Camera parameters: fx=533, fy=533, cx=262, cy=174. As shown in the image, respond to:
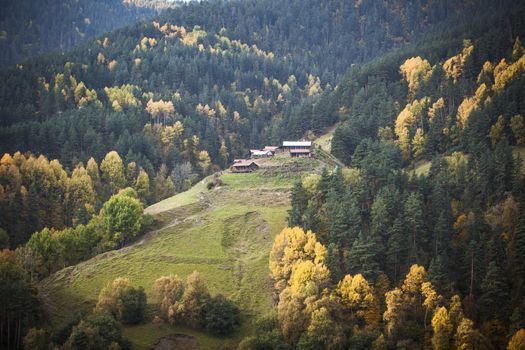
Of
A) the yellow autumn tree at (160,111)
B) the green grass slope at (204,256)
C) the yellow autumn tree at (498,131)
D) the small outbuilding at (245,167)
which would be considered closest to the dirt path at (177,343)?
the green grass slope at (204,256)

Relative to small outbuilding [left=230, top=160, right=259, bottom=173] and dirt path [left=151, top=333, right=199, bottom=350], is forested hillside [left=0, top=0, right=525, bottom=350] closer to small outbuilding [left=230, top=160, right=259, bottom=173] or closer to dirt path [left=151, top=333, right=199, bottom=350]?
dirt path [left=151, top=333, right=199, bottom=350]

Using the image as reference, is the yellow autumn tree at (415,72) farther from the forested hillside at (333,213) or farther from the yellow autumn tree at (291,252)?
the yellow autumn tree at (291,252)

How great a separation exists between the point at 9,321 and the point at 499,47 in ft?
433

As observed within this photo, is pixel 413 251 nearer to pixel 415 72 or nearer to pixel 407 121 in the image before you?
pixel 407 121

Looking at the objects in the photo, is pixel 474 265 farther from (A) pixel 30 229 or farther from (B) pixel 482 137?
(A) pixel 30 229

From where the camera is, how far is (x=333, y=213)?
87.6 metres

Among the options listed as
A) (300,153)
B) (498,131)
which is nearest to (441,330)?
(498,131)

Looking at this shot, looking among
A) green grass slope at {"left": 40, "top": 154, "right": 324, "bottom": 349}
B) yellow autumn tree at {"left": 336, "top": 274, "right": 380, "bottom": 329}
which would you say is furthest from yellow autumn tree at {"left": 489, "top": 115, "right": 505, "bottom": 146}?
yellow autumn tree at {"left": 336, "top": 274, "right": 380, "bottom": 329}

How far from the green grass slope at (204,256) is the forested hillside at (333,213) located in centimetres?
54

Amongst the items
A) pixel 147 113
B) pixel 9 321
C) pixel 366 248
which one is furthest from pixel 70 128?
pixel 366 248

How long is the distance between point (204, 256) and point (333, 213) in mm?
23229

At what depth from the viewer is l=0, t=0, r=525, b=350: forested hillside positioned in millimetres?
71812

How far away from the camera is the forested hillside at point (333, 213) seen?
7181 centimetres

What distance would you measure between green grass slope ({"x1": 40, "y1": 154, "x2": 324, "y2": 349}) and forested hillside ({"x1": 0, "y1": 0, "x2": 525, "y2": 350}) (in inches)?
21.2
